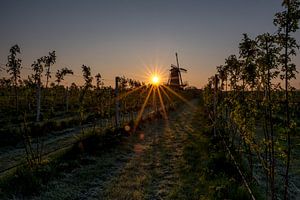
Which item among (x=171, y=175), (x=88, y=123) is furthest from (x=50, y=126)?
(x=171, y=175)

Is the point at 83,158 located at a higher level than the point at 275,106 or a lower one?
lower

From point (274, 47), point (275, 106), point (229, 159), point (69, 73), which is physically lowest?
point (229, 159)

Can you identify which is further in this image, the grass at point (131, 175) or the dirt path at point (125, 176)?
the dirt path at point (125, 176)

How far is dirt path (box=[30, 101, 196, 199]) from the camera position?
7.93 m

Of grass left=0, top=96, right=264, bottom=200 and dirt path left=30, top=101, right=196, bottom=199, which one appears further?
dirt path left=30, top=101, right=196, bottom=199

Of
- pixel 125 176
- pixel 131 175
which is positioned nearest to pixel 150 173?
pixel 131 175

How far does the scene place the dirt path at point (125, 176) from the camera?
7.93m

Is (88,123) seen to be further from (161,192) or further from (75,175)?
(161,192)

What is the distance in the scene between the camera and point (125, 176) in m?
9.55

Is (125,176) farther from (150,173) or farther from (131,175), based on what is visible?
(150,173)

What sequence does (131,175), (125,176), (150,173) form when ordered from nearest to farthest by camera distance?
(125,176) < (131,175) < (150,173)

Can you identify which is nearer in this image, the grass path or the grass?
the grass

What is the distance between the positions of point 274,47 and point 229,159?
5.52 metres

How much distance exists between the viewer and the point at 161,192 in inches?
320
